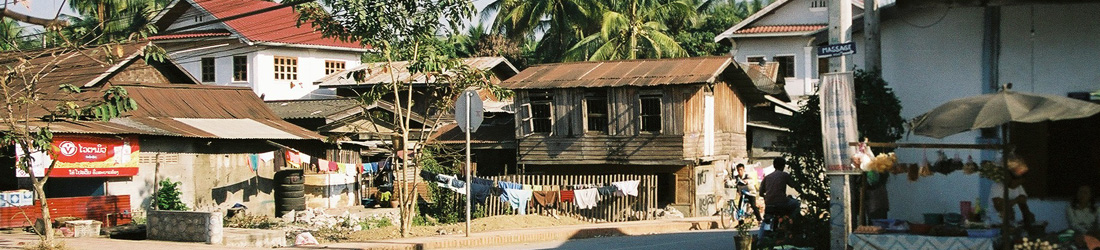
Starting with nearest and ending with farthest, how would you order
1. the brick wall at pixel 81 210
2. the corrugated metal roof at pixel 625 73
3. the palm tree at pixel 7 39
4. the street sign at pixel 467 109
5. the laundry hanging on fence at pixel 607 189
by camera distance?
the palm tree at pixel 7 39 → the street sign at pixel 467 109 → the brick wall at pixel 81 210 → the laundry hanging on fence at pixel 607 189 → the corrugated metal roof at pixel 625 73

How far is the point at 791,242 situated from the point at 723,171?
18457 mm

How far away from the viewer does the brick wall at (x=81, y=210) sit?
21000 mm

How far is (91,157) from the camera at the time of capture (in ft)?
74.2

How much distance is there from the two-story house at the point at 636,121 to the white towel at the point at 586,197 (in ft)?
12.3

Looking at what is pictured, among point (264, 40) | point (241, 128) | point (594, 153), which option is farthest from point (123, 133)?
point (264, 40)

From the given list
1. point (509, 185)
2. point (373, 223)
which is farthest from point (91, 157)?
point (509, 185)

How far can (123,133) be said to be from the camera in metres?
22.9

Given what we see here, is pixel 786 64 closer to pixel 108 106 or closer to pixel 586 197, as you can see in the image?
pixel 586 197

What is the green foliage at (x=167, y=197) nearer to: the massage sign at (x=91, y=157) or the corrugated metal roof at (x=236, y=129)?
the massage sign at (x=91, y=157)

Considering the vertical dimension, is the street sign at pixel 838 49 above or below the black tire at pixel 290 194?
above

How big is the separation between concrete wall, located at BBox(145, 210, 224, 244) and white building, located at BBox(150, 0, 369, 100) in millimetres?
28812

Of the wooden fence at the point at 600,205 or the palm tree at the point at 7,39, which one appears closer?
the palm tree at the point at 7,39

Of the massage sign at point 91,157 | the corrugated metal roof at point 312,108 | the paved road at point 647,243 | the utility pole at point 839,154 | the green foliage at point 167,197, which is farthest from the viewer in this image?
the corrugated metal roof at point 312,108

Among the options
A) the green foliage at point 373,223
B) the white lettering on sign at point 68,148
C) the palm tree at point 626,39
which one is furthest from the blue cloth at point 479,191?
the palm tree at point 626,39
